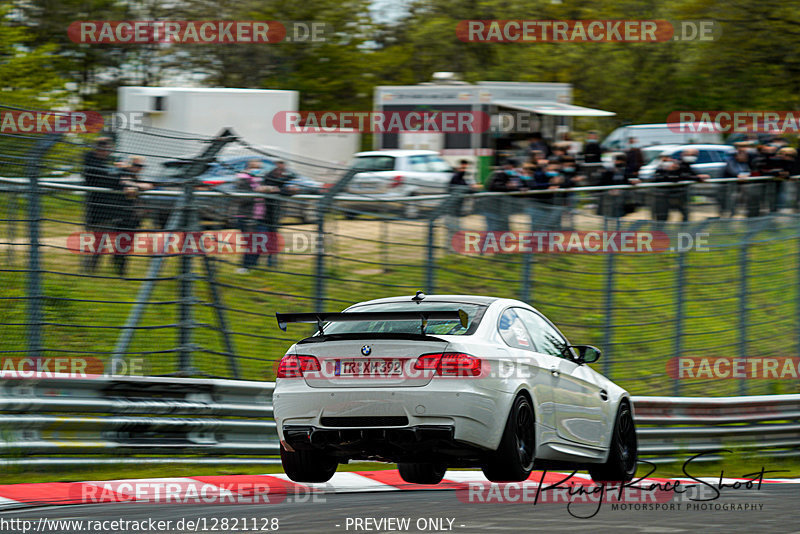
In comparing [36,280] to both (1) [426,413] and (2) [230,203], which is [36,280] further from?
(1) [426,413]

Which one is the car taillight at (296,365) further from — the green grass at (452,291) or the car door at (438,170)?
the car door at (438,170)

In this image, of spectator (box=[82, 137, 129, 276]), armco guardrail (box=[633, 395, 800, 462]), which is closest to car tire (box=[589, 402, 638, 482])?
armco guardrail (box=[633, 395, 800, 462])

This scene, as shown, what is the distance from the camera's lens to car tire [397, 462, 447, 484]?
10.4 metres

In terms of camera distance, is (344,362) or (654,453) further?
(654,453)

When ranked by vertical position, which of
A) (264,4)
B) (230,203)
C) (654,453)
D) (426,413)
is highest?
(264,4)

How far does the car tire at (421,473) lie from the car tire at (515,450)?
1309 mm

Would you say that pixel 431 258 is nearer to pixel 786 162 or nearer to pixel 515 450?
pixel 515 450

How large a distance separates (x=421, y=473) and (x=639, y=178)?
43.2 ft

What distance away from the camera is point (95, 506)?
335 inches

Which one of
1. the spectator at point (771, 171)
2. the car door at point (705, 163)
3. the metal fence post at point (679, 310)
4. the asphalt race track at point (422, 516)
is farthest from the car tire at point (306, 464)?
the car door at point (705, 163)

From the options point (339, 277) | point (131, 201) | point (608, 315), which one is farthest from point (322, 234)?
point (608, 315)

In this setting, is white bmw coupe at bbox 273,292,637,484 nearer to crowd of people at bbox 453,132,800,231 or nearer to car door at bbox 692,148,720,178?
crowd of people at bbox 453,132,800,231

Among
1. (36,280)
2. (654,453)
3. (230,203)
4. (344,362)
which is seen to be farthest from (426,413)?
(654,453)

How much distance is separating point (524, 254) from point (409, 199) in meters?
1.91
